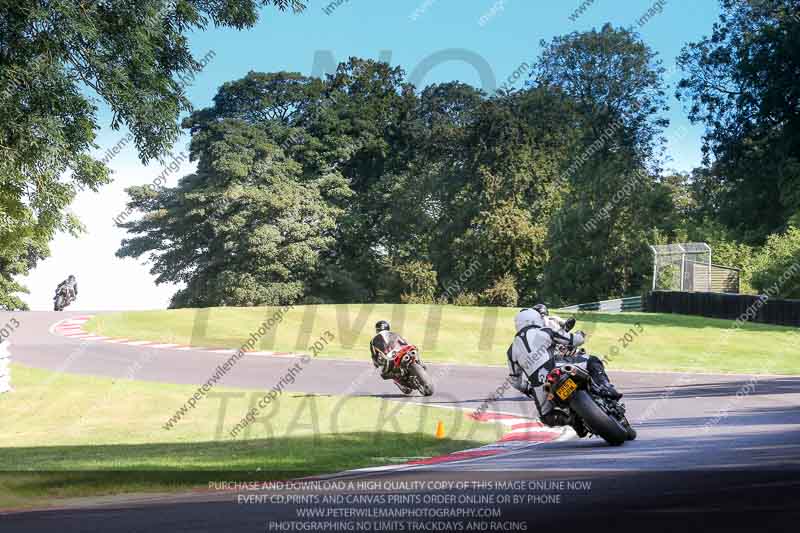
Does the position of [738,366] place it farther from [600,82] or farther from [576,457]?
[600,82]

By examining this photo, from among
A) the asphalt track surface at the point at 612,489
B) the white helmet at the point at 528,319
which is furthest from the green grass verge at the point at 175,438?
the white helmet at the point at 528,319

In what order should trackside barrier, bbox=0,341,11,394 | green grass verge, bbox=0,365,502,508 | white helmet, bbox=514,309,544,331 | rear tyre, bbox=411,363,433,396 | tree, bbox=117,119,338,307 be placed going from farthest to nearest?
1. tree, bbox=117,119,338,307
2. trackside barrier, bbox=0,341,11,394
3. rear tyre, bbox=411,363,433,396
4. white helmet, bbox=514,309,544,331
5. green grass verge, bbox=0,365,502,508

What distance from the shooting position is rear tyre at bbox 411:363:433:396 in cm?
1862

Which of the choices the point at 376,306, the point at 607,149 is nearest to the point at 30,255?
the point at 376,306

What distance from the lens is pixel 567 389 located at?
1060cm

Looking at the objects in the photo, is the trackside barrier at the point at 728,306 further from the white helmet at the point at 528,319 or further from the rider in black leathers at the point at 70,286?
the white helmet at the point at 528,319

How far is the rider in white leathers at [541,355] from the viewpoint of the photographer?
11.4 metres

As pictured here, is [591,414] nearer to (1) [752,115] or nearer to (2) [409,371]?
(2) [409,371]

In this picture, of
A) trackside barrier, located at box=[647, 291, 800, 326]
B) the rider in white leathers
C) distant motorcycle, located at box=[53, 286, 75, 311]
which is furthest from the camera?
distant motorcycle, located at box=[53, 286, 75, 311]

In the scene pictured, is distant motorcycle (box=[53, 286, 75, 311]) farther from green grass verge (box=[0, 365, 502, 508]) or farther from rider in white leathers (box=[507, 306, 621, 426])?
rider in white leathers (box=[507, 306, 621, 426])

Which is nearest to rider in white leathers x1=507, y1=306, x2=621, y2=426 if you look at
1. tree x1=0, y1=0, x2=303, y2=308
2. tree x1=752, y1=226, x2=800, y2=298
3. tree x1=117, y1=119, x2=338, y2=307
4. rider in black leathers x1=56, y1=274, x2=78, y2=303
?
tree x1=0, y1=0, x2=303, y2=308

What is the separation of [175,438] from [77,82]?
203 inches

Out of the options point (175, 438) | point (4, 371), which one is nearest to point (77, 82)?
point (175, 438)

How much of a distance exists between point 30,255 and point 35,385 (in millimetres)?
42195
